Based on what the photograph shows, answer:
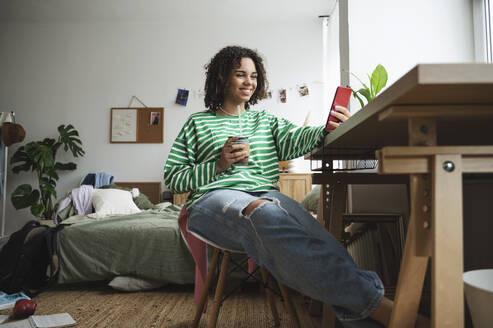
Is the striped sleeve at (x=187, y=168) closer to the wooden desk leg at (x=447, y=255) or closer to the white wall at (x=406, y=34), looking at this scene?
the wooden desk leg at (x=447, y=255)

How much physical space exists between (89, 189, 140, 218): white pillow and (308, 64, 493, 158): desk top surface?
2367mm

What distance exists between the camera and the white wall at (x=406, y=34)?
2289 mm

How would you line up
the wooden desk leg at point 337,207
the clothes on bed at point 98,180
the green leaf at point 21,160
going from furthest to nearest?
1. the green leaf at point 21,160
2. the clothes on bed at point 98,180
3. the wooden desk leg at point 337,207

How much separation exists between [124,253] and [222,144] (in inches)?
47.5

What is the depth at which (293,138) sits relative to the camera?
140cm

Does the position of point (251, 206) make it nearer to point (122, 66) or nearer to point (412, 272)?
point (412, 272)

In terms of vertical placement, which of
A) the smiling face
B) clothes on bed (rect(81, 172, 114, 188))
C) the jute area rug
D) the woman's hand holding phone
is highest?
the smiling face

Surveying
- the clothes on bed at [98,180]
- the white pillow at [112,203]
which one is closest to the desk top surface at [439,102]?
the white pillow at [112,203]

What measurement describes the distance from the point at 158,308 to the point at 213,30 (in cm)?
370

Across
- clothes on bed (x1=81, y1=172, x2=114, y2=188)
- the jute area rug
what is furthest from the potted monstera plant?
the jute area rug

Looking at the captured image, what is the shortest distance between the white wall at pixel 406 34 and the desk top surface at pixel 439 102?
1.38 m

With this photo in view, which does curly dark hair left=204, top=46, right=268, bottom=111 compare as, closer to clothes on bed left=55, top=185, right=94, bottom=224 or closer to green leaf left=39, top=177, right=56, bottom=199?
clothes on bed left=55, top=185, right=94, bottom=224

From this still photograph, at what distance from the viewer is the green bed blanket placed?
218 centimetres

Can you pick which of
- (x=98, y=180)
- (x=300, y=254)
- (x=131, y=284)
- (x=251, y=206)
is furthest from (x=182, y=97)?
(x=300, y=254)
